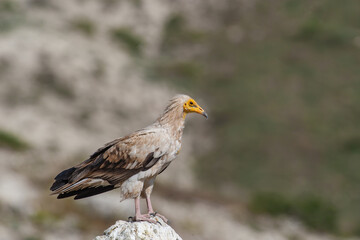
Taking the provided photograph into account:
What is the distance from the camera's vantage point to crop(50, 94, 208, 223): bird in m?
10.2

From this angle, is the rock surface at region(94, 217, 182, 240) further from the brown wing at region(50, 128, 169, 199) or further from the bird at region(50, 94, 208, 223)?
the brown wing at region(50, 128, 169, 199)

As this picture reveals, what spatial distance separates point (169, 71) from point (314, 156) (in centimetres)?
→ 1221

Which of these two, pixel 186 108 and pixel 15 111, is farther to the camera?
pixel 15 111

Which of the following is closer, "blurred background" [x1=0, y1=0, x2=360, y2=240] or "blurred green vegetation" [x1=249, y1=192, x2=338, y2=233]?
"blurred background" [x1=0, y1=0, x2=360, y2=240]

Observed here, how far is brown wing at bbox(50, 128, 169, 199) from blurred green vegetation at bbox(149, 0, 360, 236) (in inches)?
757

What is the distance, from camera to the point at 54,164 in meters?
29.7

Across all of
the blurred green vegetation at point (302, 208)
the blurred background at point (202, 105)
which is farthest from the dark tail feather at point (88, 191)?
the blurred green vegetation at point (302, 208)

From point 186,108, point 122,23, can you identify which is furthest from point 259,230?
point 122,23

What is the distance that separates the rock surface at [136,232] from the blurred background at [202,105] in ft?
47.1

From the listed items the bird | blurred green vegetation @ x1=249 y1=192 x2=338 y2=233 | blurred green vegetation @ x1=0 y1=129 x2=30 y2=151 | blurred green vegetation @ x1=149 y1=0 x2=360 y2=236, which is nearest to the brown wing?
the bird

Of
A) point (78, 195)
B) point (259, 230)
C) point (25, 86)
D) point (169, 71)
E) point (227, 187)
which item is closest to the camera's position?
point (78, 195)

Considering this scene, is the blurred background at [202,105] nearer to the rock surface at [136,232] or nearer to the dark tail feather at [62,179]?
the dark tail feather at [62,179]

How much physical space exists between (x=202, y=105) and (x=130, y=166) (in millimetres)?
24244

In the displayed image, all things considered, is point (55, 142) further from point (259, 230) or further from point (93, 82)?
point (259, 230)
